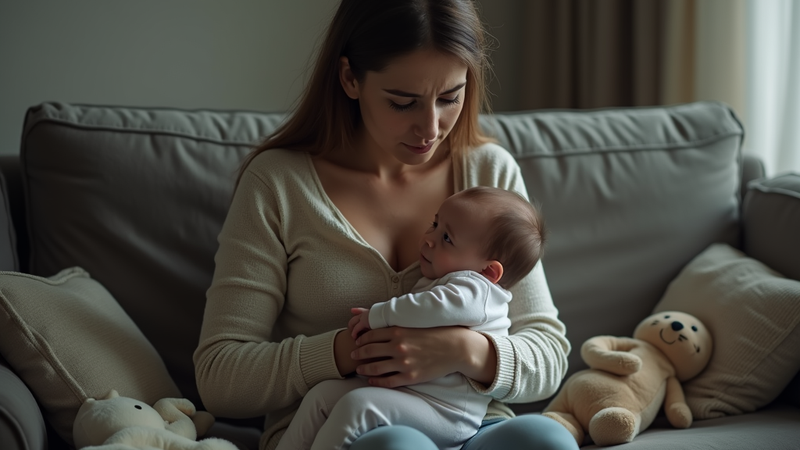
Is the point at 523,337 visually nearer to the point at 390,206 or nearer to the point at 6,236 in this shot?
the point at 390,206

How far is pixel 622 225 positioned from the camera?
206 centimetres

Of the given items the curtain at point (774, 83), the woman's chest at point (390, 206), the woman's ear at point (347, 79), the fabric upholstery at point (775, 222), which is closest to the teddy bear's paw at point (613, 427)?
the woman's chest at point (390, 206)

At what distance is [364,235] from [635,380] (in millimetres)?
675

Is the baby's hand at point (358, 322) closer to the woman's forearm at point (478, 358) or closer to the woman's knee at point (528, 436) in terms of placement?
the woman's forearm at point (478, 358)

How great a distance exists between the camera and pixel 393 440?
1.23 meters

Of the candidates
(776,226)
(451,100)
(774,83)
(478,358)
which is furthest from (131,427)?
(774,83)

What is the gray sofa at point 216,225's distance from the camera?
59.5 inches

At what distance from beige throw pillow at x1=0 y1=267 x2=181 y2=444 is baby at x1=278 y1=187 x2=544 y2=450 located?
375 mm

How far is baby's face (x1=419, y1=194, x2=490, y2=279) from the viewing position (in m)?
1.47

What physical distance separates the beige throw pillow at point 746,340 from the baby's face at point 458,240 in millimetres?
684

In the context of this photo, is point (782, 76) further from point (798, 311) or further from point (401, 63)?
point (401, 63)

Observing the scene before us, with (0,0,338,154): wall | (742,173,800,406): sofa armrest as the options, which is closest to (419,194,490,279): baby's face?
(742,173,800,406): sofa armrest

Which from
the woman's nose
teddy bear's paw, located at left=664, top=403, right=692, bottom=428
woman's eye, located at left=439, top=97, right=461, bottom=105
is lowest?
teddy bear's paw, located at left=664, top=403, right=692, bottom=428

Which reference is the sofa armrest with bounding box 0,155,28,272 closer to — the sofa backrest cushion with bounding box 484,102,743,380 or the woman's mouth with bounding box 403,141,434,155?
the woman's mouth with bounding box 403,141,434,155
